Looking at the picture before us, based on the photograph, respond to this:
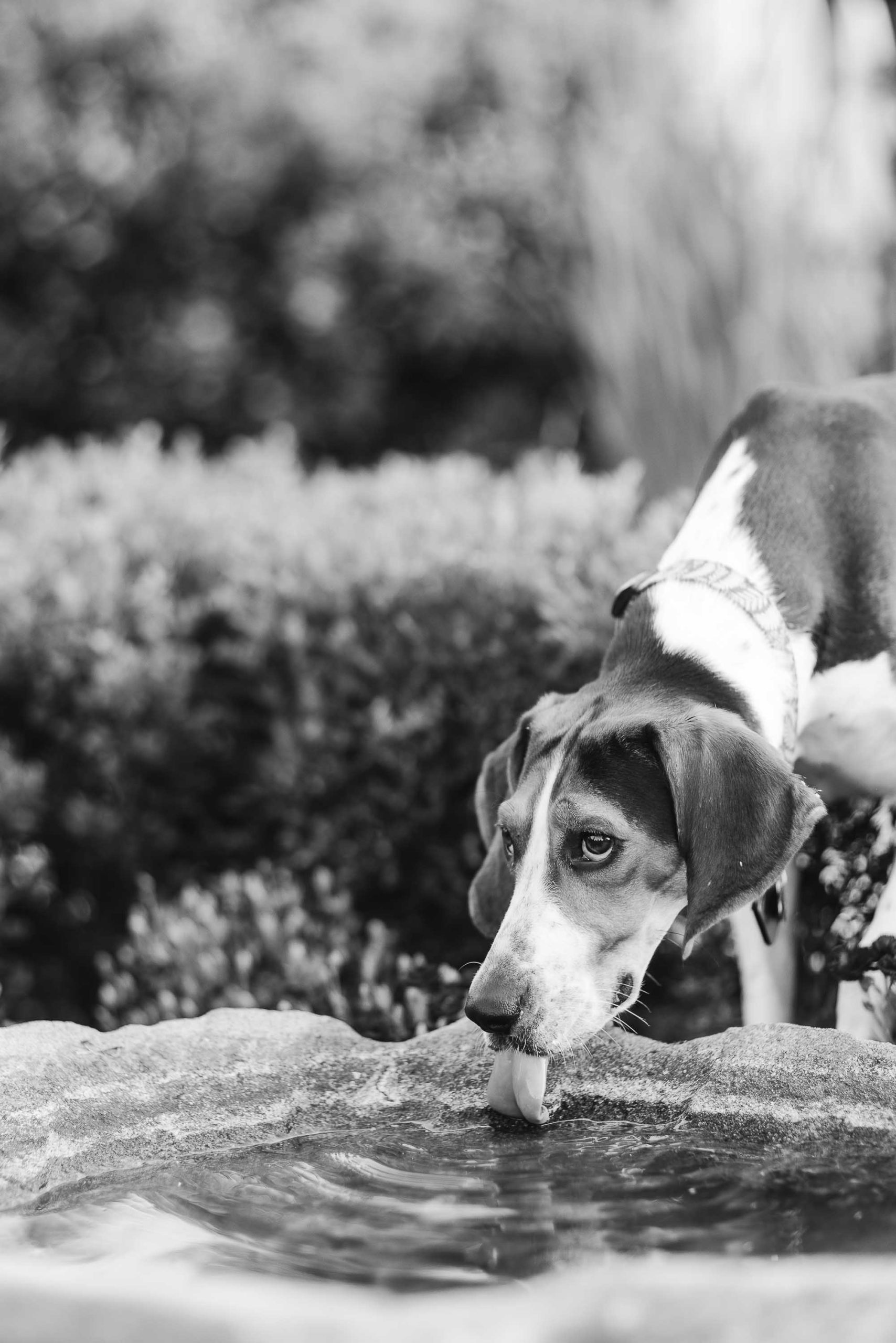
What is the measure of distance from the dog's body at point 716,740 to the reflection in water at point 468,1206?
0.23m

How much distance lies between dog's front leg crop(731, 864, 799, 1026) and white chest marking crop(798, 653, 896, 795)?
0.29 meters

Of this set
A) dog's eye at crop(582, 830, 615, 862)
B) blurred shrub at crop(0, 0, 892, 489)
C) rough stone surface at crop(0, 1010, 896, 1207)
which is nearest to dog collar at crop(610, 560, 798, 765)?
dog's eye at crop(582, 830, 615, 862)

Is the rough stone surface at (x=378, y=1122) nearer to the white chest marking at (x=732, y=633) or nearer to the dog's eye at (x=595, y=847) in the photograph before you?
the dog's eye at (x=595, y=847)

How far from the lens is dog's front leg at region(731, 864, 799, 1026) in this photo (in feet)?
11.2

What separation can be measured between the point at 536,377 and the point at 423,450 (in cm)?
103

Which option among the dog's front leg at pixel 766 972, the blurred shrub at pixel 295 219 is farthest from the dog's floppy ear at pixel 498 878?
the blurred shrub at pixel 295 219

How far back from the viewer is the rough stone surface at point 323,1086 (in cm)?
246

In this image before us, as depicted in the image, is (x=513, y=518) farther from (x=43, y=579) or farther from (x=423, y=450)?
(x=423, y=450)

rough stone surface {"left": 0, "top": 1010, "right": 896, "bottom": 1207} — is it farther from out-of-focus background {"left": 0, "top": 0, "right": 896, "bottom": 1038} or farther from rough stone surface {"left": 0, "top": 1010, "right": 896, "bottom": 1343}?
out-of-focus background {"left": 0, "top": 0, "right": 896, "bottom": 1038}

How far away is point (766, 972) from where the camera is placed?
342cm

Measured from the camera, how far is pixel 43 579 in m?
4.57

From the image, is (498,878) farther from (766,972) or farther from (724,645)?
(766,972)

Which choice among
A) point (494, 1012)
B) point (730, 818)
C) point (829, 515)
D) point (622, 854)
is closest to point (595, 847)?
point (622, 854)

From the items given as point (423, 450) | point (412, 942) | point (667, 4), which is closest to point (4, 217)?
point (423, 450)
